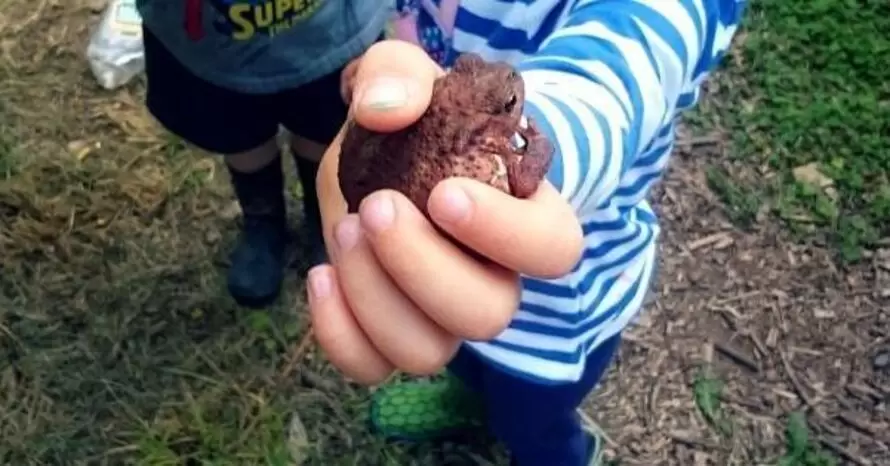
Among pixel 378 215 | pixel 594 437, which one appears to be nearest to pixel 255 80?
pixel 594 437

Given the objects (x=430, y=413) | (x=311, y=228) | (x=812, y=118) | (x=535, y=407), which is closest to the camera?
(x=535, y=407)

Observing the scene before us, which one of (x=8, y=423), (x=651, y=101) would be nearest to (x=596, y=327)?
(x=651, y=101)

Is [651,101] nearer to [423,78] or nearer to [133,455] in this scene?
[423,78]

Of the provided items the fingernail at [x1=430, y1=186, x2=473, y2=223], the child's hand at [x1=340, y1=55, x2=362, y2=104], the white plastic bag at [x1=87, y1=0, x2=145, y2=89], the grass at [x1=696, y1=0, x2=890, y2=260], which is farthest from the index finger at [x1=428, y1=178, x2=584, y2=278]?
the white plastic bag at [x1=87, y1=0, x2=145, y2=89]

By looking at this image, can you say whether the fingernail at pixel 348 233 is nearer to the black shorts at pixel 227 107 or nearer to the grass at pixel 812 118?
the black shorts at pixel 227 107

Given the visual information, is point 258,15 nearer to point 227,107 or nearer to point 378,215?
point 227,107

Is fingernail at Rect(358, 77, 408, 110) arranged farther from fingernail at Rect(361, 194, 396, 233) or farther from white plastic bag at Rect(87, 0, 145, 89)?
white plastic bag at Rect(87, 0, 145, 89)

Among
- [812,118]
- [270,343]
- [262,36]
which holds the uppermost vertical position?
[262,36]
